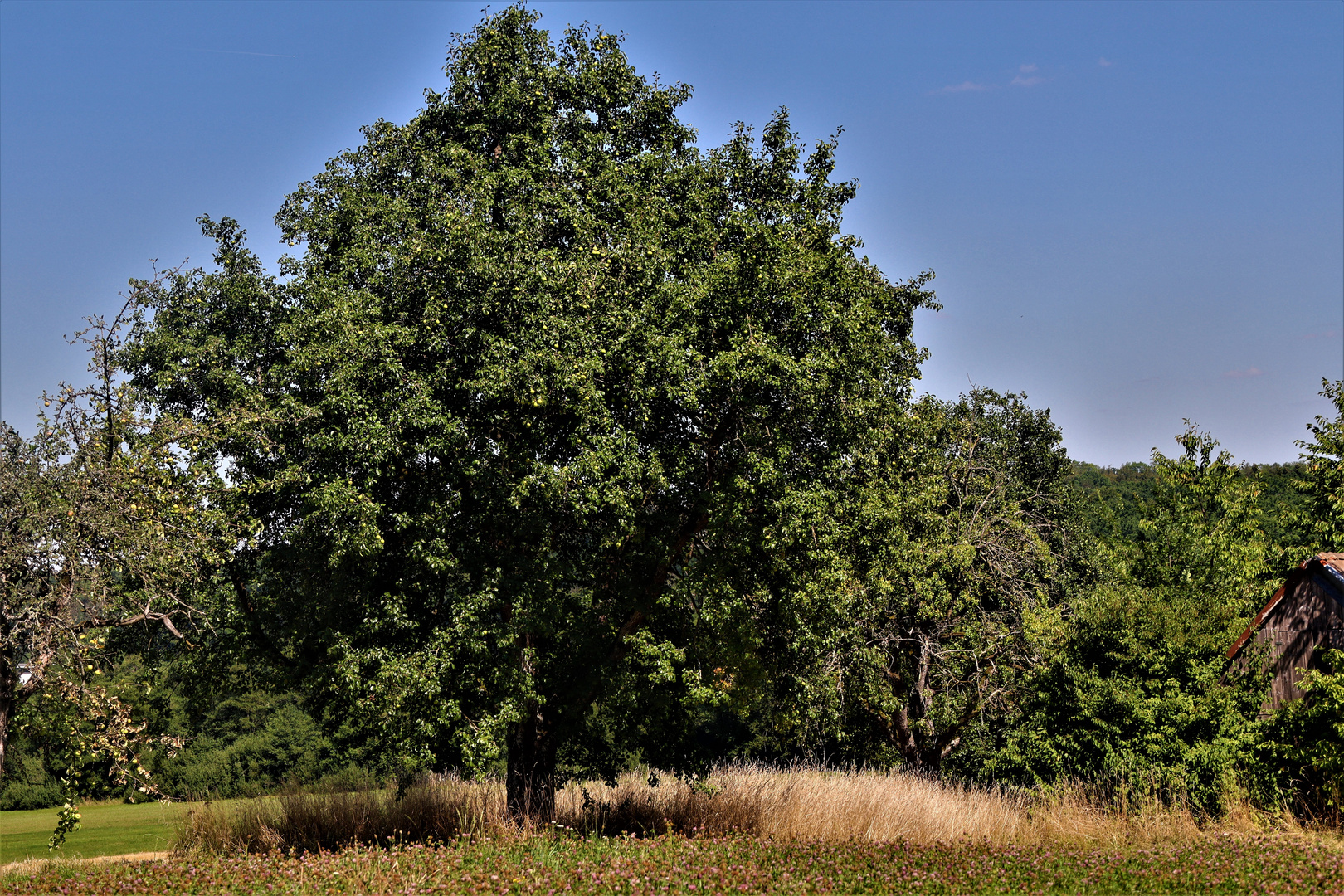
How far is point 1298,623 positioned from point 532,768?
1255 centimetres

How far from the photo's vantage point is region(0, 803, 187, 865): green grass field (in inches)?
733

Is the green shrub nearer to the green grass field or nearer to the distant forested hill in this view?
the distant forested hill

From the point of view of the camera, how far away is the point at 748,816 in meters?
14.8

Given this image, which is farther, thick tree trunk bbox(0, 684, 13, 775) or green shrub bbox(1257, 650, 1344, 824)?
green shrub bbox(1257, 650, 1344, 824)

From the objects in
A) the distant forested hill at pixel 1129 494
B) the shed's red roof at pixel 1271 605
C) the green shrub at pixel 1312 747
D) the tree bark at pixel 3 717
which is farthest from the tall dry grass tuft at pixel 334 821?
the distant forested hill at pixel 1129 494

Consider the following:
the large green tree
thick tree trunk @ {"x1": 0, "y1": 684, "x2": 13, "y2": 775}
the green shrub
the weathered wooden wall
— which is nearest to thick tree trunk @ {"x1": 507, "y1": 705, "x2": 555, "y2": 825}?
the large green tree

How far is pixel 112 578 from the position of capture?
11195 millimetres

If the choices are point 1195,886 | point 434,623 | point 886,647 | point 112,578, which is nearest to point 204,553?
point 112,578

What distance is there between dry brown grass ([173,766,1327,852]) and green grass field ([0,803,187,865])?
1.86 metres

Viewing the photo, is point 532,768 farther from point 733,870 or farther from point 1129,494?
point 1129,494

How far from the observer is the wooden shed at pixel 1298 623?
15453 millimetres

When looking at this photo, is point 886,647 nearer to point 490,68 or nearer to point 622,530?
point 622,530

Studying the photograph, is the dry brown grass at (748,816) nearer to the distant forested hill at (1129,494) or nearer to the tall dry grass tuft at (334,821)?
the tall dry grass tuft at (334,821)

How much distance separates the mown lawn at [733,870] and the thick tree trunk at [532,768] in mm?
2038
